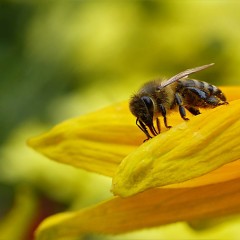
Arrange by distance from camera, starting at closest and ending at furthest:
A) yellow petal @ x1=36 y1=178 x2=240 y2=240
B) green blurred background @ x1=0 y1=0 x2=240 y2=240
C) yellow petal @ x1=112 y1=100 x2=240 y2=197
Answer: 1. yellow petal @ x1=112 y1=100 x2=240 y2=197
2. yellow petal @ x1=36 y1=178 x2=240 y2=240
3. green blurred background @ x1=0 y1=0 x2=240 y2=240

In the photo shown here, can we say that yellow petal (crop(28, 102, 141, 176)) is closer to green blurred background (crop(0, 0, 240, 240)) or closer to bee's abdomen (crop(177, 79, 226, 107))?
bee's abdomen (crop(177, 79, 226, 107))

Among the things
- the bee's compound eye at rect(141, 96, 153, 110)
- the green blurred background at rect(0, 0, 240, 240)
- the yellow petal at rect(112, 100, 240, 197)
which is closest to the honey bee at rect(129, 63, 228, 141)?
the bee's compound eye at rect(141, 96, 153, 110)

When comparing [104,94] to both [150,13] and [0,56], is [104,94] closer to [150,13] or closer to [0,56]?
[150,13]

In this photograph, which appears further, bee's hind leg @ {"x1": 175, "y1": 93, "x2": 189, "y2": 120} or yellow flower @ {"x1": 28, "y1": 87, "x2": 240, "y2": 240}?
bee's hind leg @ {"x1": 175, "y1": 93, "x2": 189, "y2": 120}

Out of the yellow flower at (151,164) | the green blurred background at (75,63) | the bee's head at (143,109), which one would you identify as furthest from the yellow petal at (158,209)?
the green blurred background at (75,63)

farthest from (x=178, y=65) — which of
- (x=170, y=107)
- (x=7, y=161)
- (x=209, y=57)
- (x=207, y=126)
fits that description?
(x=207, y=126)

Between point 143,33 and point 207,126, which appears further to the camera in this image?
point 143,33

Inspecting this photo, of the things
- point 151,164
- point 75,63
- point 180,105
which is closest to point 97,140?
point 180,105
